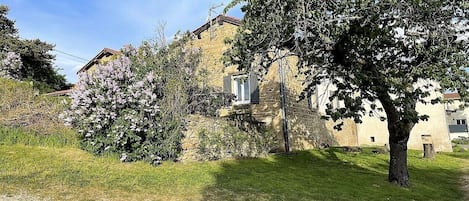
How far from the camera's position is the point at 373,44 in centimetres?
980

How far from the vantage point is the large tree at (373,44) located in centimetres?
793

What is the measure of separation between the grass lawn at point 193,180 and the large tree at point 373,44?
1883 mm

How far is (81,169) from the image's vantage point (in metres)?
9.66

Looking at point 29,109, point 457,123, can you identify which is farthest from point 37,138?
point 457,123

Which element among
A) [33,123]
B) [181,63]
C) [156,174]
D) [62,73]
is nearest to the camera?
[156,174]

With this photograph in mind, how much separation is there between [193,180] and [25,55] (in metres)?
22.1

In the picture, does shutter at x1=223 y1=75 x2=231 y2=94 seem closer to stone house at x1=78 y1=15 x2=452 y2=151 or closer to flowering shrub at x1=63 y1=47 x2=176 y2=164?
stone house at x1=78 y1=15 x2=452 y2=151

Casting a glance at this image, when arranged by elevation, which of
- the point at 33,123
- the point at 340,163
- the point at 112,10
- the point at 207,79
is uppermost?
the point at 112,10

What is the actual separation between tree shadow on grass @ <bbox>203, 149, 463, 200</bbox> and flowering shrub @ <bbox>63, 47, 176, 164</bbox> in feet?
8.39

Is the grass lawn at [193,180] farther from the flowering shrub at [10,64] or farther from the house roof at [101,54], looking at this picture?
the flowering shrub at [10,64]

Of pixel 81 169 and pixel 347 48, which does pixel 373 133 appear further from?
pixel 81 169

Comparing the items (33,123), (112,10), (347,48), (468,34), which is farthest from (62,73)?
(468,34)

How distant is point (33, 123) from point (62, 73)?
2385 centimetres

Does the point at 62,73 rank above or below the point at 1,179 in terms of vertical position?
above
